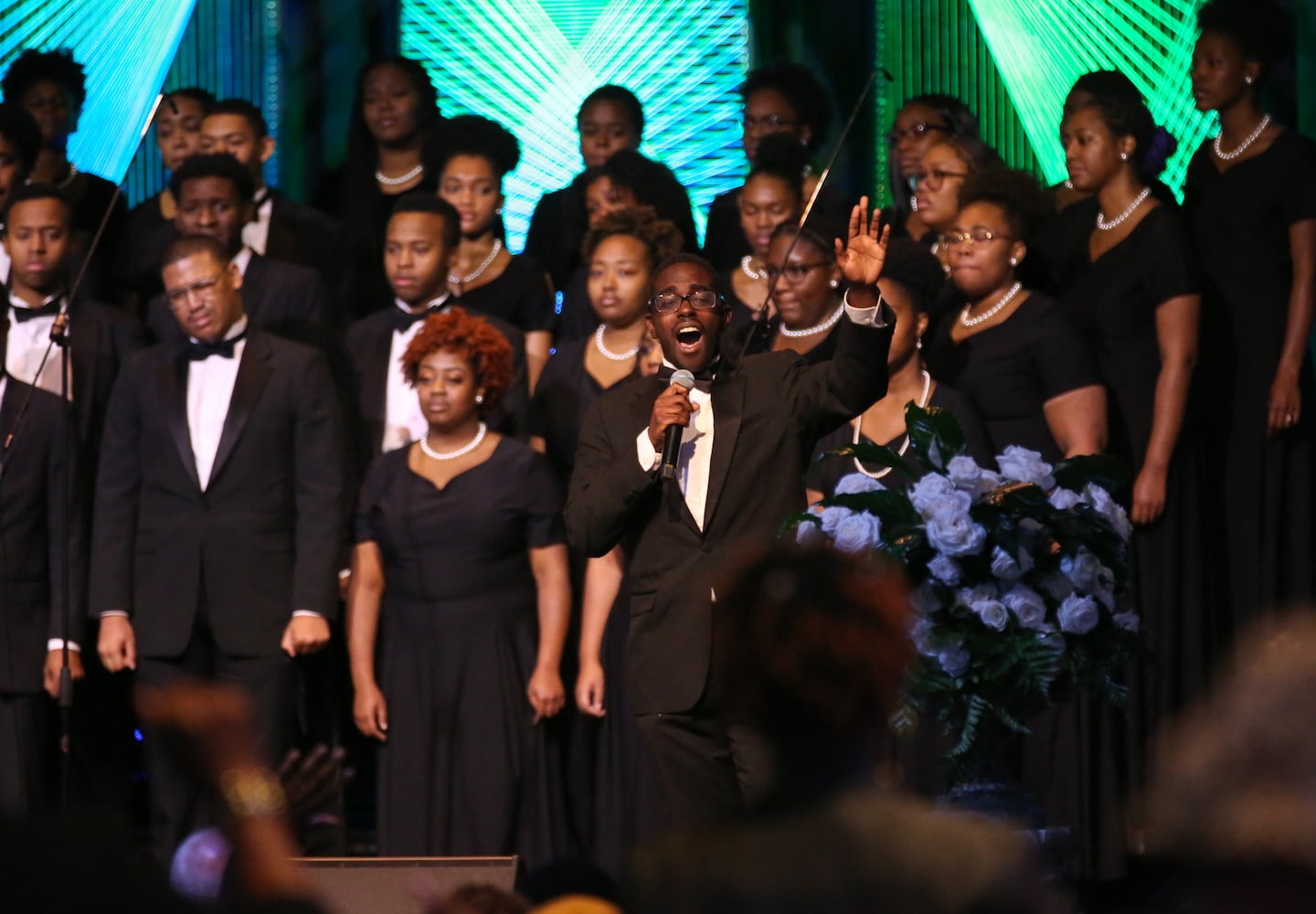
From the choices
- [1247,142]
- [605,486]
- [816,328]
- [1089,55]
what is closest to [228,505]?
[816,328]

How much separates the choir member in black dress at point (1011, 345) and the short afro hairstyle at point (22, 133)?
3163 millimetres

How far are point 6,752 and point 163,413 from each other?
1130mm

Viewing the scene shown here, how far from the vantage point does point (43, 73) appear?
7172 millimetres

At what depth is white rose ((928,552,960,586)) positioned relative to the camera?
3.97 metres

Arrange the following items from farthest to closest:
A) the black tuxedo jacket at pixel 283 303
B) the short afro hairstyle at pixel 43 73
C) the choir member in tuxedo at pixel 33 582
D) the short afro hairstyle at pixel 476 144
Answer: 1. the short afro hairstyle at pixel 43 73
2. the short afro hairstyle at pixel 476 144
3. the black tuxedo jacket at pixel 283 303
4. the choir member in tuxedo at pixel 33 582

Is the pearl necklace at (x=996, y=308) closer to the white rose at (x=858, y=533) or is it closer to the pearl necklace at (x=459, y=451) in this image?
the pearl necklace at (x=459, y=451)

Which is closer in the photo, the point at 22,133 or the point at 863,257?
the point at 863,257

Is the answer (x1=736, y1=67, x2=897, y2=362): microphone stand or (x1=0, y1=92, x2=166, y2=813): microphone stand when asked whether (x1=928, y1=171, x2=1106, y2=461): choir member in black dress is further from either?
(x1=0, y1=92, x2=166, y2=813): microphone stand

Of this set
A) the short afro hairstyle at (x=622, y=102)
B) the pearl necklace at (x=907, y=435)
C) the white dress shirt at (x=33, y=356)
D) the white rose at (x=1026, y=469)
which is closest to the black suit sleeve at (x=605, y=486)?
the white rose at (x=1026, y=469)

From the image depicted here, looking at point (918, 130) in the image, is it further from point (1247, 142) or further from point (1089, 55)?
point (1247, 142)

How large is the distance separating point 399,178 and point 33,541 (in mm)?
1849

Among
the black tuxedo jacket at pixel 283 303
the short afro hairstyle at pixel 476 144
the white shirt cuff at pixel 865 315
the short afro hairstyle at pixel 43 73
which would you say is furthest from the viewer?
the short afro hairstyle at pixel 43 73

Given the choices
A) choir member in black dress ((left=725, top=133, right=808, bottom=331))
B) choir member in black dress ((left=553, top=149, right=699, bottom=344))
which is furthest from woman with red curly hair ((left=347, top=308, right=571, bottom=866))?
choir member in black dress ((left=725, top=133, right=808, bottom=331))

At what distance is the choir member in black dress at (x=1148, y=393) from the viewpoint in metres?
5.65
